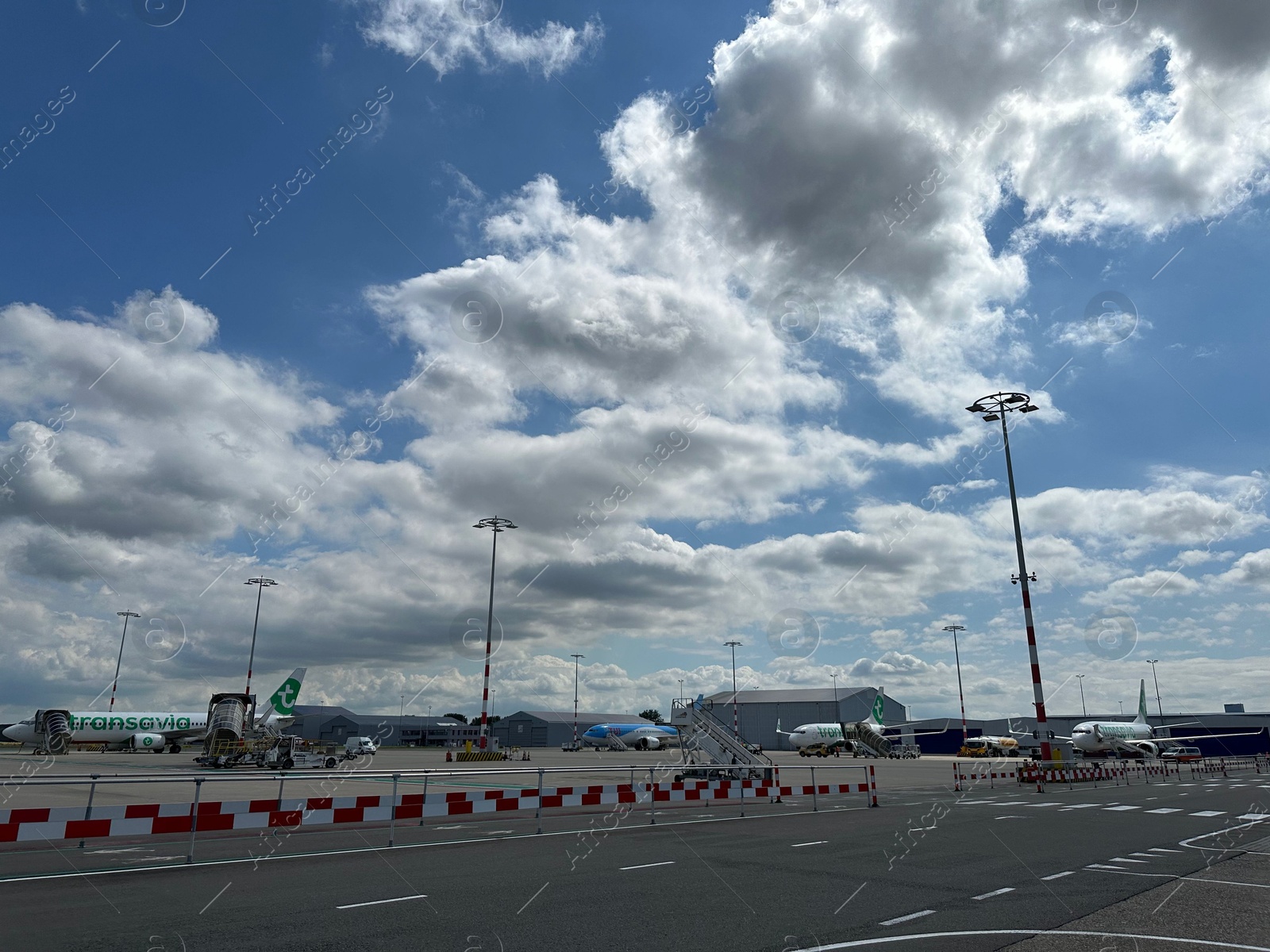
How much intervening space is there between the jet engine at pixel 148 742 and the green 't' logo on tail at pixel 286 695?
1623 cm

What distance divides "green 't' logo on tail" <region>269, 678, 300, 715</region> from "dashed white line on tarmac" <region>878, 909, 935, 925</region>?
230ft

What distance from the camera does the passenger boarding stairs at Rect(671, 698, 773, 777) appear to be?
108ft

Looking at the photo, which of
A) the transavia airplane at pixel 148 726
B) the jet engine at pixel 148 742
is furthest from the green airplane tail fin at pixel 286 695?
the jet engine at pixel 148 742

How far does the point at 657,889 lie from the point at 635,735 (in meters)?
112

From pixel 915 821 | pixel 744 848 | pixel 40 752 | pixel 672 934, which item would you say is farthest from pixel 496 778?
pixel 40 752

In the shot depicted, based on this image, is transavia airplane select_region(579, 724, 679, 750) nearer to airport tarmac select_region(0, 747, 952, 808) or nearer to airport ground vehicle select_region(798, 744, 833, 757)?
airport ground vehicle select_region(798, 744, 833, 757)

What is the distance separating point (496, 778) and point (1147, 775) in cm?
4011

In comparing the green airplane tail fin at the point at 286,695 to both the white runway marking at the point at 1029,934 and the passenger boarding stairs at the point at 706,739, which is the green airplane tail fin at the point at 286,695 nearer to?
the passenger boarding stairs at the point at 706,739

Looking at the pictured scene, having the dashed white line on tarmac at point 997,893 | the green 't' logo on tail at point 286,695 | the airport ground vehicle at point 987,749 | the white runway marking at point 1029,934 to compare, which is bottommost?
the airport ground vehicle at point 987,749

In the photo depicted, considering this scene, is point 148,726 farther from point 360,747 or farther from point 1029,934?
point 1029,934

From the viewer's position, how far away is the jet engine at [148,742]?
7719 centimetres

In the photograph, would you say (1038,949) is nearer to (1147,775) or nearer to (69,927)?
(69,927)

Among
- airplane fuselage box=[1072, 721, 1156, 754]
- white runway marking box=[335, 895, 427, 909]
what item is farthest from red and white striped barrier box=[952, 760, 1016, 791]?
airplane fuselage box=[1072, 721, 1156, 754]

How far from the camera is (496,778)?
132 feet
